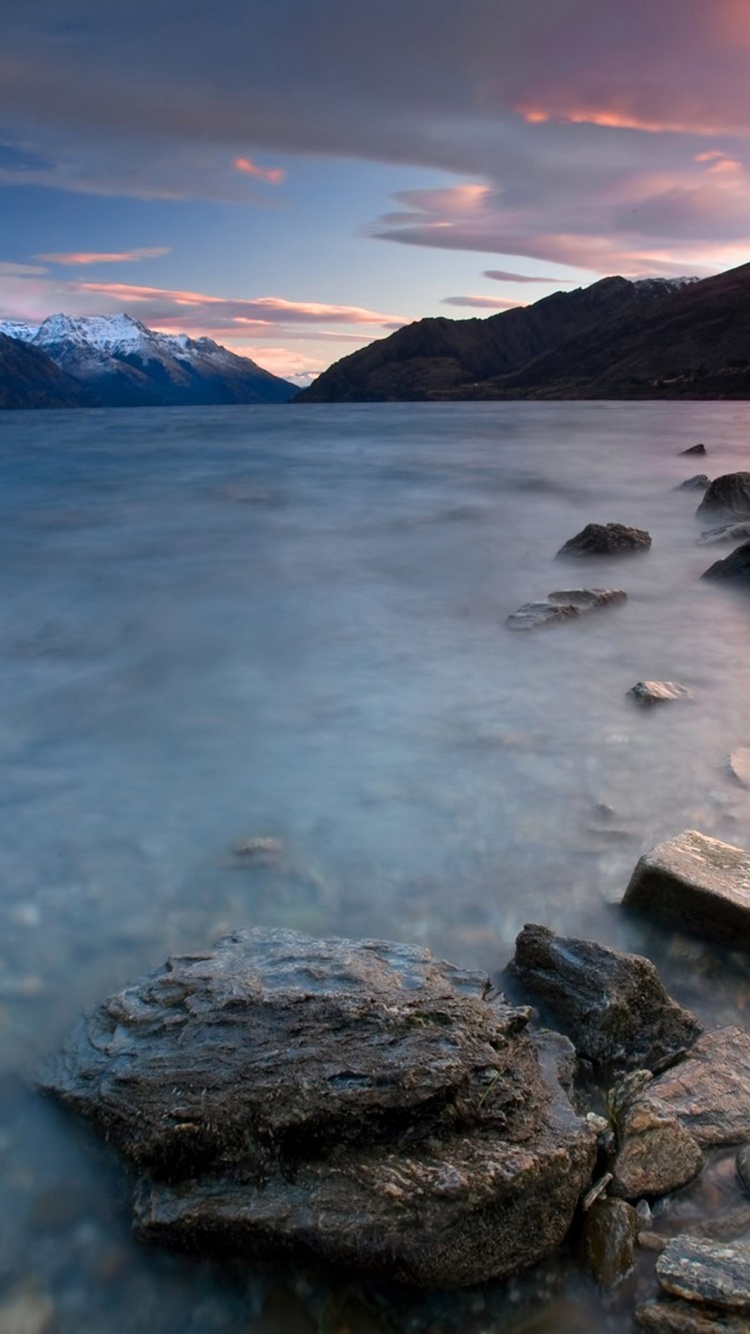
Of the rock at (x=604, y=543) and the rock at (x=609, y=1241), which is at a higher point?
the rock at (x=604, y=543)

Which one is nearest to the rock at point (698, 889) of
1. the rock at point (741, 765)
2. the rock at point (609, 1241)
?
the rock at point (741, 765)

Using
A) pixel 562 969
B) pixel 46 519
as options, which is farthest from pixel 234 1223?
pixel 46 519

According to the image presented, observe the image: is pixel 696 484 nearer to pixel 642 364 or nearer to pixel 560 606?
pixel 560 606

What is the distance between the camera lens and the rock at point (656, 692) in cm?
719

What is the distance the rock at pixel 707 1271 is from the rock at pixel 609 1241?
169 mm

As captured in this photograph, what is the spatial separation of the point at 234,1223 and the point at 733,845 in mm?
3429

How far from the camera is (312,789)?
595cm

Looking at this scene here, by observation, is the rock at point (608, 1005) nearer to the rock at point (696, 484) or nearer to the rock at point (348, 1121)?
the rock at point (348, 1121)

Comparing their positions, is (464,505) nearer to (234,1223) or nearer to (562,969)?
(562,969)

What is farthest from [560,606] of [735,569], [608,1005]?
[608,1005]

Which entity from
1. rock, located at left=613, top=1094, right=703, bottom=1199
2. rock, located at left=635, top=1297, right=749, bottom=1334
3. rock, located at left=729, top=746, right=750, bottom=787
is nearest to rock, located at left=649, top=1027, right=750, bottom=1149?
rock, located at left=613, top=1094, right=703, bottom=1199

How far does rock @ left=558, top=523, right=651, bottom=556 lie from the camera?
13156mm

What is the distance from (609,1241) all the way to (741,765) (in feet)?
12.9

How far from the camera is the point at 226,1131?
2936mm
